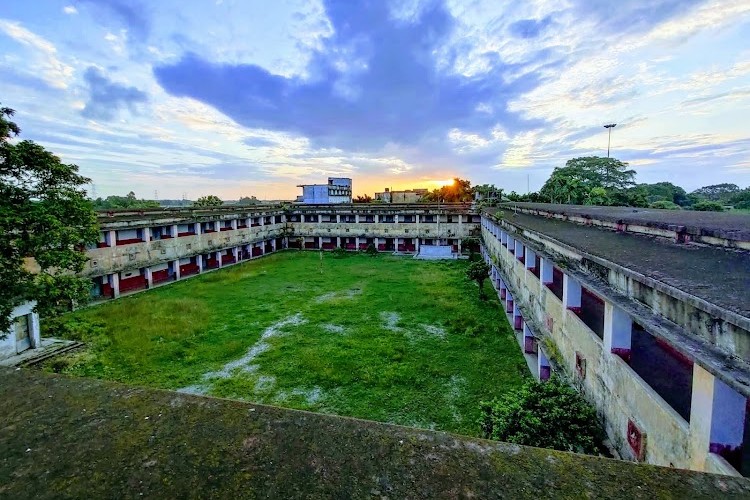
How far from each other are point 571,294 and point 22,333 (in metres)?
18.5

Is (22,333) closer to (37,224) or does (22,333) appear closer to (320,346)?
(37,224)

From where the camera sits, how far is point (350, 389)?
12109 millimetres

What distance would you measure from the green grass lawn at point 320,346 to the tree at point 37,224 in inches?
113

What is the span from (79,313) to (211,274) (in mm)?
10680

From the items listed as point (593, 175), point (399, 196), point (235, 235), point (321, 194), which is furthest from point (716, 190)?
point (235, 235)

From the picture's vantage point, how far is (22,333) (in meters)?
14.9

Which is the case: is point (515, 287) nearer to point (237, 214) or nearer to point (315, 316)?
point (315, 316)

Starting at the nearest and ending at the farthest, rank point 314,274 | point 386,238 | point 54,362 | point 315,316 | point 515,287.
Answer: point 54,362 < point 515,287 < point 315,316 < point 314,274 < point 386,238

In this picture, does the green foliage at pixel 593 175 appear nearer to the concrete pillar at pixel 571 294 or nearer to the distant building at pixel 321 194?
the distant building at pixel 321 194

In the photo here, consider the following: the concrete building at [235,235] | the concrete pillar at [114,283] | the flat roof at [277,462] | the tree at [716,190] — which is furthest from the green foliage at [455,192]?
the flat roof at [277,462]

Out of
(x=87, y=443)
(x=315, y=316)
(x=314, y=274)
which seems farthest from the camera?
(x=314, y=274)

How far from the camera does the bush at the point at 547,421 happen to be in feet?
20.0

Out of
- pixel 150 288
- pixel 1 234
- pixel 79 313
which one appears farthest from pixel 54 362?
pixel 150 288

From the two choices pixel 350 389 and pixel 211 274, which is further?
pixel 211 274
